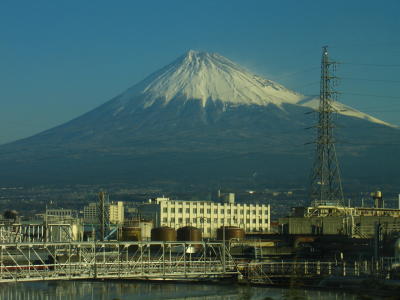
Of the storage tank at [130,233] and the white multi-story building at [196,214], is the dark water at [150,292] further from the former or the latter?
the white multi-story building at [196,214]

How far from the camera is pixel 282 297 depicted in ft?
163

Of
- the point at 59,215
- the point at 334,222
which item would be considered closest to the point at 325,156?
the point at 334,222

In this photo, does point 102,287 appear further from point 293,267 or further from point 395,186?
point 395,186

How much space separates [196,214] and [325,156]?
84.5 ft

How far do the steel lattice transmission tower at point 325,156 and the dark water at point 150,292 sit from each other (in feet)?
105

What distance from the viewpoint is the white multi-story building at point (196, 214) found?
108 m

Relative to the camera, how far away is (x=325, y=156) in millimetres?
88625

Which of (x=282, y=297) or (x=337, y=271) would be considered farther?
(x=337, y=271)

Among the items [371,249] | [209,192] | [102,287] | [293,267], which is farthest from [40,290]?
[209,192]

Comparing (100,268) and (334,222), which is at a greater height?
(334,222)

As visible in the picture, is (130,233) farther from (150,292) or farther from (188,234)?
Answer: (150,292)

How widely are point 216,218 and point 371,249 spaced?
4711cm

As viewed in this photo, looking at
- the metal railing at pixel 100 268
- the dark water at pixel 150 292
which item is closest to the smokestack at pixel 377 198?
the metal railing at pixel 100 268

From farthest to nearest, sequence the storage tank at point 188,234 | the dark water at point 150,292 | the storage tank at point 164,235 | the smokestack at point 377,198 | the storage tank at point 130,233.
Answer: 1. the smokestack at point 377,198
2. the storage tank at point 188,234
3. the storage tank at point 130,233
4. the storage tank at point 164,235
5. the dark water at point 150,292
